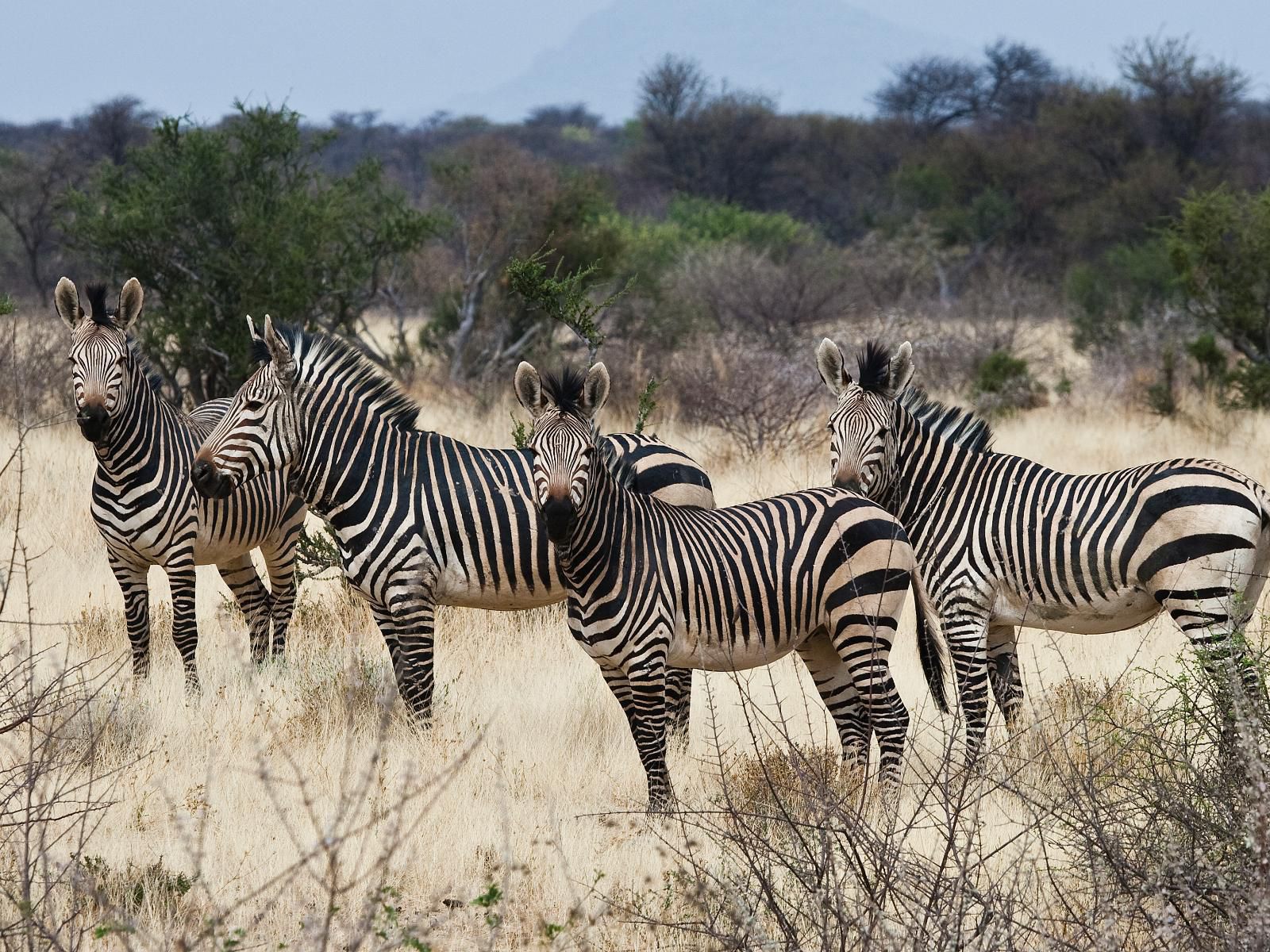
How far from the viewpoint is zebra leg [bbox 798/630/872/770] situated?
5629 millimetres

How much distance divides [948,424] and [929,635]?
899mm

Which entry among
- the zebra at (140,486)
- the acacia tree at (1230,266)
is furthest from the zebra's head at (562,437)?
the acacia tree at (1230,266)

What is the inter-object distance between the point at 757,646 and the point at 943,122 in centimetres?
4964

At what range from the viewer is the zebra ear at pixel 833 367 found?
19.5 feet

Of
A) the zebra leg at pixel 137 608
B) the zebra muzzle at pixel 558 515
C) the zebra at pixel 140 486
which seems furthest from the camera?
the zebra leg at pixel 137 608

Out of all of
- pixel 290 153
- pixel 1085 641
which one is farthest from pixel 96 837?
pixel 290 153

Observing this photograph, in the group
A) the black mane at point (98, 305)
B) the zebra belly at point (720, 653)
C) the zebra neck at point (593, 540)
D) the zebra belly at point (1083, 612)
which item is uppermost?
the black mane at point (98, 305)

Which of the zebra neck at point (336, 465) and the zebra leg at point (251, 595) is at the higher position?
the zebra neck at point (336, 465)

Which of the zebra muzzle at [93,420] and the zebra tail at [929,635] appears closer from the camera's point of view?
the zebra tail at [929,635]

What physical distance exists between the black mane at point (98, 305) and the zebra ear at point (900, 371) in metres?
3.66

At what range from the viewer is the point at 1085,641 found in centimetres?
766

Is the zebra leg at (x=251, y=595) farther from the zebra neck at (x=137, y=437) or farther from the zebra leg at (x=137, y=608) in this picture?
the zebra neck at (x=137, y=437)

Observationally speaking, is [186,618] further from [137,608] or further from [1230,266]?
[1230,266]

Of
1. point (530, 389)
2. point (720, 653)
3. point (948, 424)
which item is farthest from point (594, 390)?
point (948, 424)
